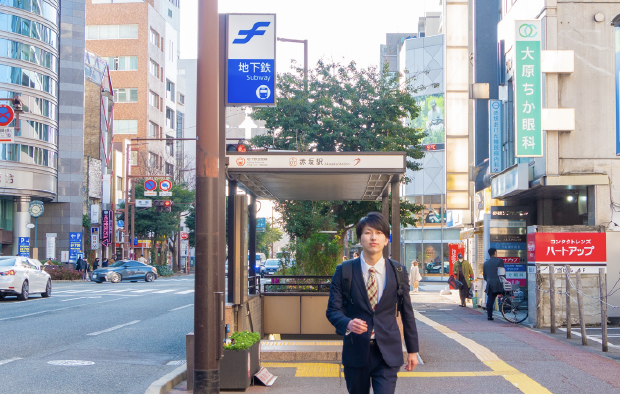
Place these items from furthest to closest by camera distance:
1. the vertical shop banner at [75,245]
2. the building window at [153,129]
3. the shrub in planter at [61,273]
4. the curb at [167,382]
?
1. the building window at [153,129]
2. the vertical shop banner at [75,245]
3. the shrub in planter at [61,273]
4. the curb at [167,382]

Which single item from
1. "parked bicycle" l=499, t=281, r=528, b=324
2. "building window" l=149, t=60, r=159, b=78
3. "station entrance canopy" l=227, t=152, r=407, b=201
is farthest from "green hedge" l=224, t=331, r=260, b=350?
"building window" l=149, t=60, r=159, b=78

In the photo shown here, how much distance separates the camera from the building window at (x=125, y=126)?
78000mm

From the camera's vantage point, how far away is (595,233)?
15.2 m

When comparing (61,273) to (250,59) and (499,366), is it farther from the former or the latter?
(499,366)

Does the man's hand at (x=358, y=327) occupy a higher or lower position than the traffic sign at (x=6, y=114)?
lower

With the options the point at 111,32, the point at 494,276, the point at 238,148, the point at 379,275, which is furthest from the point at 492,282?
the point at 111,32

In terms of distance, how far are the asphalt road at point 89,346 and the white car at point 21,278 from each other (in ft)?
7.07

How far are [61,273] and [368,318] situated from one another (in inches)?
1747

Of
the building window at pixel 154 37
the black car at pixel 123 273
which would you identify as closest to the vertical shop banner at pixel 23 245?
the black car at pixel 123 273

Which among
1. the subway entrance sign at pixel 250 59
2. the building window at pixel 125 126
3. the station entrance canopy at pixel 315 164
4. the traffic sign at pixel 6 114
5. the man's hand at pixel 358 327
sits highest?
the building window at pixel 125 126

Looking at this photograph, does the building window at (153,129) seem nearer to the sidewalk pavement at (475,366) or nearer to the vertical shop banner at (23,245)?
the vertical shop banner at (23,245)

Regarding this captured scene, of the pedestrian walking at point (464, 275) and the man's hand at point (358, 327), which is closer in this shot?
the man's hand at point (358, 327)

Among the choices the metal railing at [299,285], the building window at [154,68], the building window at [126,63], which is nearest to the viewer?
the metal railing at [299,285]

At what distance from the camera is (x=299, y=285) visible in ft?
40.6
